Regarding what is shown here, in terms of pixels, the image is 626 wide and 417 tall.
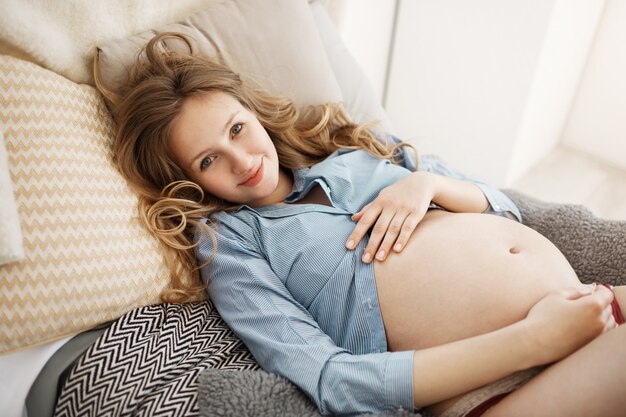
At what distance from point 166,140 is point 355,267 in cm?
48

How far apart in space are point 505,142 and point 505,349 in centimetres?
134

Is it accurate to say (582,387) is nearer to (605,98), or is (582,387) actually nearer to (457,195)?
(457,195)

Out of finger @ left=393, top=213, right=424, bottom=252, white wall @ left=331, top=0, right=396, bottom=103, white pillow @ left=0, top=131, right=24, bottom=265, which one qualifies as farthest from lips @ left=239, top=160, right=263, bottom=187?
white wall @ left=331, top=0, right=396, bottom=103

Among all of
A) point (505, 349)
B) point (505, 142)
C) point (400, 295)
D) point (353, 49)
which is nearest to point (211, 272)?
point (400, 295)

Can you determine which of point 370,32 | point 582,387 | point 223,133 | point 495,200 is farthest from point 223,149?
point 370,32

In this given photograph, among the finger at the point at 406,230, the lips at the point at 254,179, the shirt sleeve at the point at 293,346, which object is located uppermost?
the lips at the point at 254,179

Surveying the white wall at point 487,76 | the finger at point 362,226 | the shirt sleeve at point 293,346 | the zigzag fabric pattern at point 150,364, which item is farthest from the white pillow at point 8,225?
the white wall at point 487,76

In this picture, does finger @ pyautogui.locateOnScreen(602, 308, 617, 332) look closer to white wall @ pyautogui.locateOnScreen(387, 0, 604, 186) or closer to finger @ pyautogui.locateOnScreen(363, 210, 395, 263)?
finger @ pyautogui.locateOnScreen(363, 210, 395, 263)

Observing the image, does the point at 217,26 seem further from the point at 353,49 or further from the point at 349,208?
the point at 353,49

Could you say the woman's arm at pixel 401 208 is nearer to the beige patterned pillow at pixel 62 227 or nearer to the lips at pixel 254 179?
the lips at pixel 254 179

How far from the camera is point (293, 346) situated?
2.86 feet

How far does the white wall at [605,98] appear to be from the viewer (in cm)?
213

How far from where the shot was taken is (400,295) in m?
0.96

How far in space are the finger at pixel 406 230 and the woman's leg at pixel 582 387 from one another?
33cm
